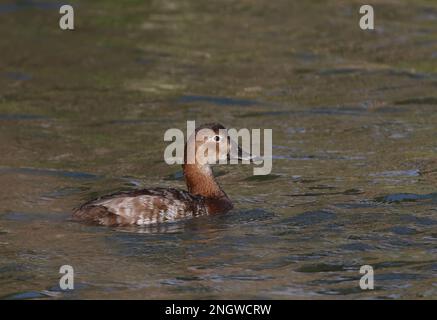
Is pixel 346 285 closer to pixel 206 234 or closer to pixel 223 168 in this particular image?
pixel 206 234

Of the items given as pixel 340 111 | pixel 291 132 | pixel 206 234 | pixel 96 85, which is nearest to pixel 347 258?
pixel 206 234

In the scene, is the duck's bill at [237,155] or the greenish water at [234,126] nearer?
the greenish water at [234,126]

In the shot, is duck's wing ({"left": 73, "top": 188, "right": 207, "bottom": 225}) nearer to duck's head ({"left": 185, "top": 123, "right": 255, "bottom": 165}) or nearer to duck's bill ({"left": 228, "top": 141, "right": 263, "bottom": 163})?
duck's head ({"left": 185, "top": 123, "right": 255, "bottom": 165})

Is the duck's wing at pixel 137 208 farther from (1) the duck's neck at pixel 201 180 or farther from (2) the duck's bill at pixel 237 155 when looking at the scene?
(2) the duck's bill at pixel 237 155

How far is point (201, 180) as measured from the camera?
11547 mm

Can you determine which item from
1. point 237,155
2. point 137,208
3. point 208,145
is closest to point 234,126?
point 237,155

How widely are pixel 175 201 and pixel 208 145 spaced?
835 mm

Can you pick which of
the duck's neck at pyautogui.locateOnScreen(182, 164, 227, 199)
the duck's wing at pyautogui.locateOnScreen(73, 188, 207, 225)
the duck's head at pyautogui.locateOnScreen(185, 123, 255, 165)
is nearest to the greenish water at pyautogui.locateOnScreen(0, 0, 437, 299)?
the duck's wing at pyautogui.locateOnScreen(73, 188, 207, 225)

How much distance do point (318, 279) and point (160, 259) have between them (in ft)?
4.87

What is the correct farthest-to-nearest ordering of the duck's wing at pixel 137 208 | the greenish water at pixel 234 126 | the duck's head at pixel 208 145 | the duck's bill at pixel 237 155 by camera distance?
1. the duck's bill at pixel 237 155
2. the duck's head at pixel 208 145
3. the duck's wing at pixel 137 208
4. the greenish water at pixel 234 126

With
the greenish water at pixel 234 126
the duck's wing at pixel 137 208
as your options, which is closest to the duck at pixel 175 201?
the duck's wing at pixel 137 208

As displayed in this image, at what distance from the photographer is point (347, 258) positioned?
974 cm

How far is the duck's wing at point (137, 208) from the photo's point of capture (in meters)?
10.7

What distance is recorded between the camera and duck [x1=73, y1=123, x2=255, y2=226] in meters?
10.7
